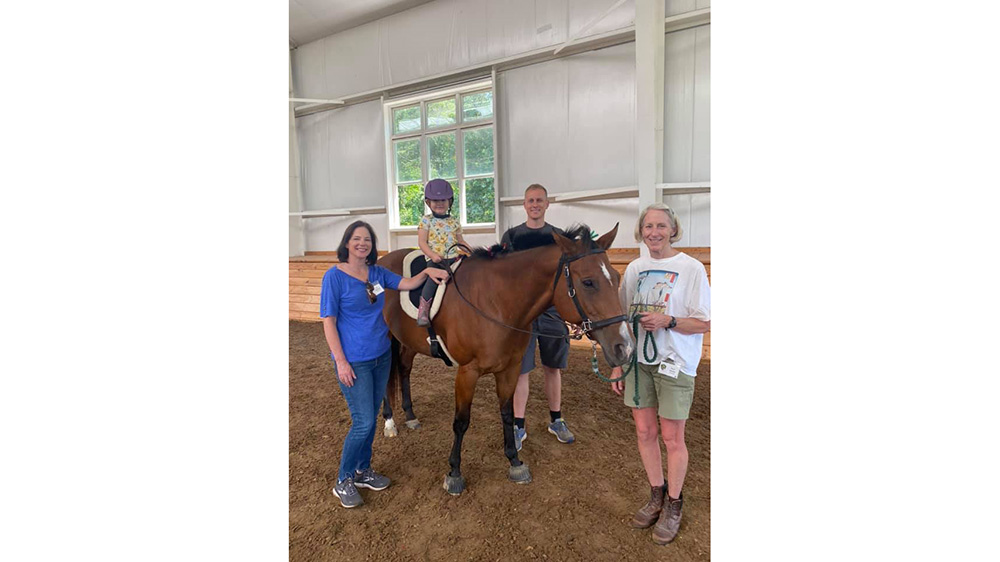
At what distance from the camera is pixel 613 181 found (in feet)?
17.4

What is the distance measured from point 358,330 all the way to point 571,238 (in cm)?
101

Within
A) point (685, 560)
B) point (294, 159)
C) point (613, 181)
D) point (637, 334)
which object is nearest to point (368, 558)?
point (685, 560)

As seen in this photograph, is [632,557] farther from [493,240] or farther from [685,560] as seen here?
[493,240]

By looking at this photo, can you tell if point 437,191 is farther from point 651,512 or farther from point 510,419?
point 651,512

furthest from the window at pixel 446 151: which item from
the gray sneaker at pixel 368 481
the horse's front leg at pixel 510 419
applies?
the gray sneaker at pixel 368 481

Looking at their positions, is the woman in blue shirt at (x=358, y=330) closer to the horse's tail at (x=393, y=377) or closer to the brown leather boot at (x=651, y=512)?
the horse's tail at (x=393, y=377)

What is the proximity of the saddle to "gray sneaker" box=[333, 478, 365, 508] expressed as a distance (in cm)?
72

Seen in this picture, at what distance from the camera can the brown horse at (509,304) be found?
1.56 m

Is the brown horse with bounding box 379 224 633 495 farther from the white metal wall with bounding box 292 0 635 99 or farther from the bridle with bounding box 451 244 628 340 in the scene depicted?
the white metal wall with bounding box 292 0 635 99

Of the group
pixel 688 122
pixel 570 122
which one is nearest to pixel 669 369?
pixel 688 122

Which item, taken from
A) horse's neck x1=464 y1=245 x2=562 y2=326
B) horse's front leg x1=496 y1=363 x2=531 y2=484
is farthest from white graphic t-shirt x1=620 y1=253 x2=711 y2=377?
horse's front leg x1=496 y1=363 x2=531 y2=484

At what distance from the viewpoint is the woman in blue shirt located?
5.20 feet

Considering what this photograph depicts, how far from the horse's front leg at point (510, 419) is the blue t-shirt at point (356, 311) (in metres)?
0.64

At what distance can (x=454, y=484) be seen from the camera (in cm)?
192
